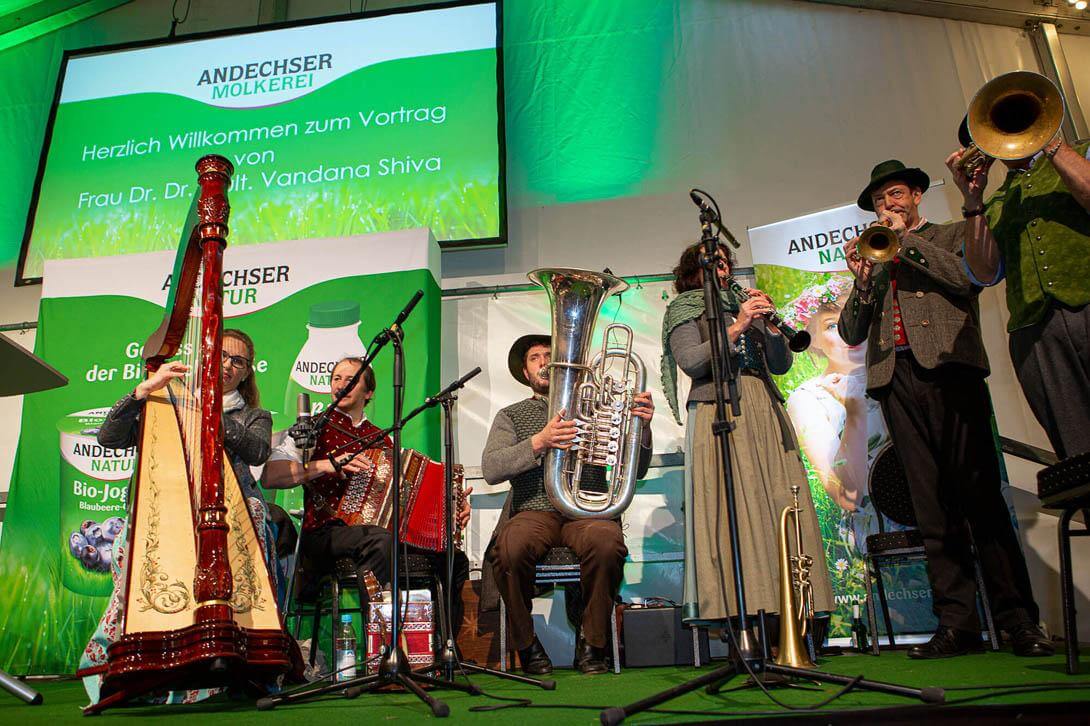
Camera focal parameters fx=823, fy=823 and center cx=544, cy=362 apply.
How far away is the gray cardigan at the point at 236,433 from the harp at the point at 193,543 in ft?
0.64

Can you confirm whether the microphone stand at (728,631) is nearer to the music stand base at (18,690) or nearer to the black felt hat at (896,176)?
the black felt hat at (896,176)

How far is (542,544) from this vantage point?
144 inches

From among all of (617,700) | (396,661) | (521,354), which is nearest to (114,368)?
(521,354)

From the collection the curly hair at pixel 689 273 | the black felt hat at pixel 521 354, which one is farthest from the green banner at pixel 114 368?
the curly hair at pixel 689 273

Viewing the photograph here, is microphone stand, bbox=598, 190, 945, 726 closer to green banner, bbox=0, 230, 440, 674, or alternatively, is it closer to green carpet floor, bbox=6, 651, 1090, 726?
green carpet floor, bbox=6, 651, 1090, 726

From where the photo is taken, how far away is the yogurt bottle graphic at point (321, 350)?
4.76m

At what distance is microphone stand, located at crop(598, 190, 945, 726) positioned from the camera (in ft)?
6.45

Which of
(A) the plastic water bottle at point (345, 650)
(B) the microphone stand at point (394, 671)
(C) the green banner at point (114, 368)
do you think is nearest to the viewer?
(B) the microphone stand at point (394, 671)

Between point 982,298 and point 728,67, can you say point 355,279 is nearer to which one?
point 728,67

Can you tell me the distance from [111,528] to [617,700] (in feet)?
11.7

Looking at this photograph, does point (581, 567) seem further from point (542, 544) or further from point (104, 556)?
point (104, 556)

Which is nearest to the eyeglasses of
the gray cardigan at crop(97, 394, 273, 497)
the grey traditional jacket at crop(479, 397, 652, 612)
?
the gray cardigan at crop(97, 394, 273, 497)

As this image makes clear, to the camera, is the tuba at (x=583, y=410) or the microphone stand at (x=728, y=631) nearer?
the microphone stand at (x=728, y=631)

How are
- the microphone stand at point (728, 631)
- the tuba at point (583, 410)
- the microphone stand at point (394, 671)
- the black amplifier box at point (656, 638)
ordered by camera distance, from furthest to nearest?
the black amplifier box at point (656, 638)
the tuba at point (583, 410)
the microphone stand at point (394, 671)
the microphone stand at point (728, 631)
